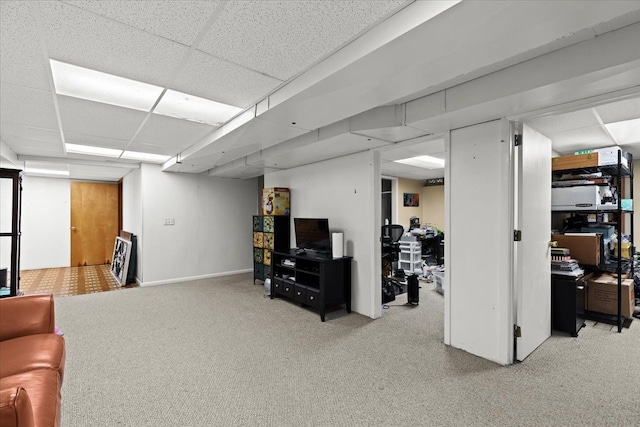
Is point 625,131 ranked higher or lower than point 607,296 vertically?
higher

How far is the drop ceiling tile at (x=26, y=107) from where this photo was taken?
249 cm

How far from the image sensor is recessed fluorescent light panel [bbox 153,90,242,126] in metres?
2.74

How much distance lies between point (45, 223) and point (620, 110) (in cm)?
1053

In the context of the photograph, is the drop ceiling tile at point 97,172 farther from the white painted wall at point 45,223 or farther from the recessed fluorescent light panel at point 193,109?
the recessed fluorescent light panel at point 193,109

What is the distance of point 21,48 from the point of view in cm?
184

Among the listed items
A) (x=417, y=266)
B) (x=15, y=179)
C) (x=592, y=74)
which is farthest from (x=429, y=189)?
(x=15, y=179)

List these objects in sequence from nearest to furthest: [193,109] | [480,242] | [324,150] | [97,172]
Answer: [480,242] < [193,109] < [324,150] < [97,172]

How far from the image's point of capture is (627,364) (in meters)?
2.64

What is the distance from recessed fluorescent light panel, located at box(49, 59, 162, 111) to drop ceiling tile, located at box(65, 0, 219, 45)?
0.83 m

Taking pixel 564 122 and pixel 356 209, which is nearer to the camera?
pixel 564 122

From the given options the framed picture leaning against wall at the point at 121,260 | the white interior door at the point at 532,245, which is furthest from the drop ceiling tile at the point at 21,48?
the framed picture leaning against wall at the point at 121,260

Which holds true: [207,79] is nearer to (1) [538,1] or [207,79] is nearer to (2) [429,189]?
(1) [538,1]

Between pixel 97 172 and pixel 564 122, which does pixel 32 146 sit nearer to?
pixel 97 172

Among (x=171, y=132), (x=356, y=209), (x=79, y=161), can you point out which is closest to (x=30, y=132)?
(x=171, y=132)
